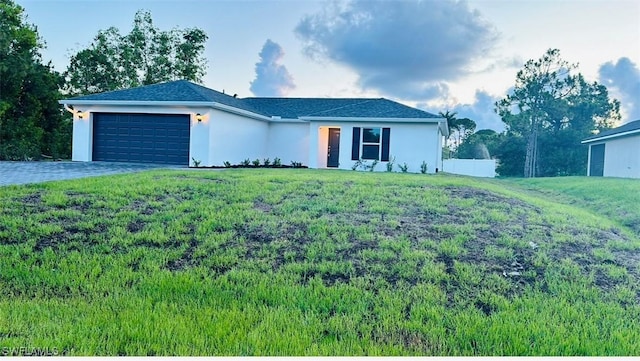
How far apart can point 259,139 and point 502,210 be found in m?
14.3

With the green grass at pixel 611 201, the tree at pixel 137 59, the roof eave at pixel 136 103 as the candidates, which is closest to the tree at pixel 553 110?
the green grass at pixel 611 201

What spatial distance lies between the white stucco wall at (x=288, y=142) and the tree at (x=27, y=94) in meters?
10.7

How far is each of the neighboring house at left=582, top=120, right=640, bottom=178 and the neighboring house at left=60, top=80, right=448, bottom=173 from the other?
9.73m

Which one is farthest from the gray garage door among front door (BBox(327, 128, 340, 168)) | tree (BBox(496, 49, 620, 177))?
tree (BBox(496, 49, 620, 177))

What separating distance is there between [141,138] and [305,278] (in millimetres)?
14510

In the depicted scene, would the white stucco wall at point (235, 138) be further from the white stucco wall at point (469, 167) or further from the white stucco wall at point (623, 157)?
the white stucco wall at point (623, 157)

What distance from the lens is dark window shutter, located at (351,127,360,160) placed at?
1773cm

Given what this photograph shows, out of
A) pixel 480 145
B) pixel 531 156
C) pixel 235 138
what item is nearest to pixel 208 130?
pixel 235 138

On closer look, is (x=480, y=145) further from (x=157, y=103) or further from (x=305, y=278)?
(x=305, y=278)

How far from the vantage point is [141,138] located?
16578 millimetres

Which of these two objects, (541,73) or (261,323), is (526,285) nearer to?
(261,323)

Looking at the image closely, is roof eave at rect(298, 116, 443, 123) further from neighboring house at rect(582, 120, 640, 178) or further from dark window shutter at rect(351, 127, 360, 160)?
neighboring house at rect(582, 120, 640, 178)

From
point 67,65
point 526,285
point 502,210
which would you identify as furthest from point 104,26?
point 526,285

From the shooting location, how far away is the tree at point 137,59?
89.3 feet
